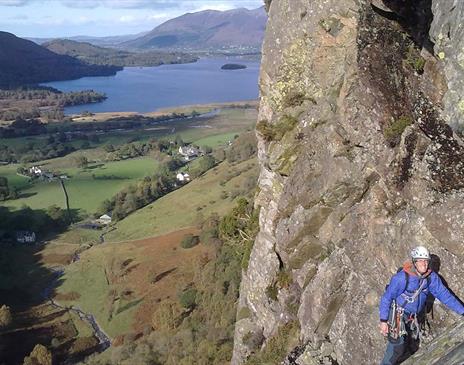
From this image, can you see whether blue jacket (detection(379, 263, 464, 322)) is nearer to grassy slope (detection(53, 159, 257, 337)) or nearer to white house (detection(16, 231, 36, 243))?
grassy slope (detection(53, 159, 257, 337))

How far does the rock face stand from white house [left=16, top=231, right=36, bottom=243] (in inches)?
3392

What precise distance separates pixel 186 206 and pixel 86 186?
34304 millimetres

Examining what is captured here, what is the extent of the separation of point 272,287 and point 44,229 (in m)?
90.5

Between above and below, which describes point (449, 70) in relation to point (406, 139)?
above

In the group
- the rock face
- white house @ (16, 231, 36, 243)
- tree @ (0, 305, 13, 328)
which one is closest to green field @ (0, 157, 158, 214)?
white house @ (16, 231, 36, 243)

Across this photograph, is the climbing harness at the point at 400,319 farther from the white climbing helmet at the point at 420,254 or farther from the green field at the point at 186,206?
the green field at the point at 186,206

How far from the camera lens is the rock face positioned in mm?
12312

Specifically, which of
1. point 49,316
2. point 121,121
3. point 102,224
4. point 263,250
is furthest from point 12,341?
point 121,121

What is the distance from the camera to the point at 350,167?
1473 centimetres

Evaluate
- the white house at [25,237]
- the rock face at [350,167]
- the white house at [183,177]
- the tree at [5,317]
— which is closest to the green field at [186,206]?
the white house at [183,177]

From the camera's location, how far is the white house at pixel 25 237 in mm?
95500

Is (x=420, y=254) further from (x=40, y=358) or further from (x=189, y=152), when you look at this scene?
(x=189, y=152)

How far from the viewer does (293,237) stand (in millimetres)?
16969

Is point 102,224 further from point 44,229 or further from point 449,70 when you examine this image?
point 449,70
